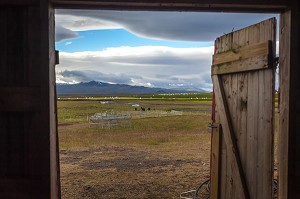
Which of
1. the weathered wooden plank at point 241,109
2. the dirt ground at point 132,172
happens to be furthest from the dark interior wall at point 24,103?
the dirt ground at point 132,172

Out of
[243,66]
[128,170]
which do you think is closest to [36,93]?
[243,66]

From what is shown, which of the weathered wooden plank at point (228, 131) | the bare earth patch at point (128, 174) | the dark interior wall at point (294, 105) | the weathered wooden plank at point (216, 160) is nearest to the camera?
the dark interior wall at point (294, 105)

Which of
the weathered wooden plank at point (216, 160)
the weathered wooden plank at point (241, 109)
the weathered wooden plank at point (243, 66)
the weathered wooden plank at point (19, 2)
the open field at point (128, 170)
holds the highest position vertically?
the weathered wooden plank at point (19, 2)

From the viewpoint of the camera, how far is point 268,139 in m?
4.12

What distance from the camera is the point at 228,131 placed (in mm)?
4988

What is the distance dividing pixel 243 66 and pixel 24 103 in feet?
9.15

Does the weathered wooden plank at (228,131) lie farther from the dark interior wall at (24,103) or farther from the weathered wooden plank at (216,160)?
the dark interior wall at (24,103)

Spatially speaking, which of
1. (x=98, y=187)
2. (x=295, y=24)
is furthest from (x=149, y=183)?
(x=295, y=24)

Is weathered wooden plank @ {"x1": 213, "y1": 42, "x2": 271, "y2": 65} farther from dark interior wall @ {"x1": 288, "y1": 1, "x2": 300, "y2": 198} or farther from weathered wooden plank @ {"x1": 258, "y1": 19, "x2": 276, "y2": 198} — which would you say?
dark interior wall @ {"x1": 288, "y1": 1, "x2": 300, "y2": 198}

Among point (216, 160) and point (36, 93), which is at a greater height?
point (36, 93)

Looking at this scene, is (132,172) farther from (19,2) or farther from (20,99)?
(19,2)

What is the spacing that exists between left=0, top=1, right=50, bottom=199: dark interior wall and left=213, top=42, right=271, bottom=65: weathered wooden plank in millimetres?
2477

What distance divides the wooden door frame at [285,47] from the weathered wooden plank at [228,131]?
102 centimetres

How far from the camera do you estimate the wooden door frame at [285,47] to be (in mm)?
3502
